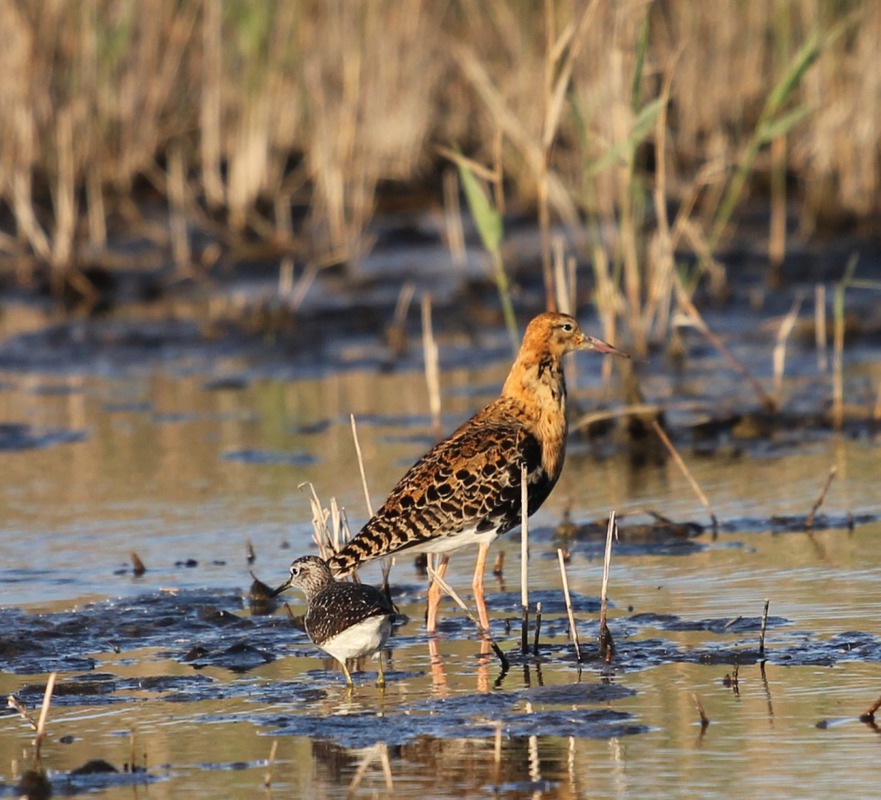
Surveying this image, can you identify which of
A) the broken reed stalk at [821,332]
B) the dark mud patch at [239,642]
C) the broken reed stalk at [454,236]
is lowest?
the dark mud patch at [239,642]

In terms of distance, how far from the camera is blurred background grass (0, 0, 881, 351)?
1580cm

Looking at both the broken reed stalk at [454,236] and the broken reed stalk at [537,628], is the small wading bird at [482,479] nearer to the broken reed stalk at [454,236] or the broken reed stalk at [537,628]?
the broken reed stalk at [537,628]

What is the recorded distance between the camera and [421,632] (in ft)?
22.7

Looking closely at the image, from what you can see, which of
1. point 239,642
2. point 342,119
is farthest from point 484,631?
point 342,119

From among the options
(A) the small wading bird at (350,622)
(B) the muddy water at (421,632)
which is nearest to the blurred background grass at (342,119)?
(B) the muddy water at (421,632)

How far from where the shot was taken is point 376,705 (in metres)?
5.82

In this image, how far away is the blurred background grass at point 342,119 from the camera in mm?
15797

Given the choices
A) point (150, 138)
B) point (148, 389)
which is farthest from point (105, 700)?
point (150, 138)

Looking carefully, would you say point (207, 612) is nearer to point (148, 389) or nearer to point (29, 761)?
point (29, 761)

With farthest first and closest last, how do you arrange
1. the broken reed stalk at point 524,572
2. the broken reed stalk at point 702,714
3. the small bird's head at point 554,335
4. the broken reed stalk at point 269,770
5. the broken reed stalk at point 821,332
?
the broken reed stalk at point 821,332 < the small bird's head at point 554,335 < the broken reed stalk at point 524,572 < the broken reed stalk at point 702,714 < the broken reed stalk at point 269,770

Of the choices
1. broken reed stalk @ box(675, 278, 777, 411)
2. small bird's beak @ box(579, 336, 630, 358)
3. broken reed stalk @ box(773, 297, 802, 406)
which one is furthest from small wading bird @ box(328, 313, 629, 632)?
broken reed stalk @ box(773, 297, 802, 406)

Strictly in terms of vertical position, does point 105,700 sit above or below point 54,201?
below

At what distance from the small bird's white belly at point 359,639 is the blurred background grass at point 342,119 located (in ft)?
28.1

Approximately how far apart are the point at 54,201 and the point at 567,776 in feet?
40.3
